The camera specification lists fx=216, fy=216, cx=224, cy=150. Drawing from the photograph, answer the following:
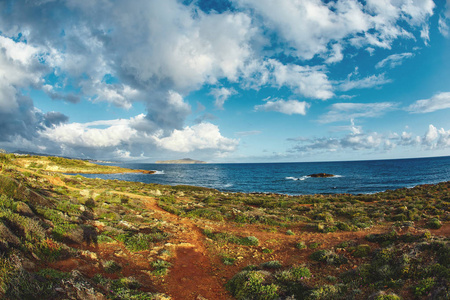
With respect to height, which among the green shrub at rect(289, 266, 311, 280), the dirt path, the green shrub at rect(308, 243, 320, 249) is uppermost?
the green shrub at rect(289, 266, 311, 280)

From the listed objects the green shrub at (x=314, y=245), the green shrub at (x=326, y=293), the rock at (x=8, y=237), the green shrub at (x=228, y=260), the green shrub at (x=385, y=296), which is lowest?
the green shrub at (x=314, y=245)

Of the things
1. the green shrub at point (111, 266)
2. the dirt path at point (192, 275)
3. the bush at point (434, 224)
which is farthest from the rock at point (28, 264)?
the bush at point (434, 224)

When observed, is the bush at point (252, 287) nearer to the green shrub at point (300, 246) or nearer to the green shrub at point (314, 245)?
the green shrub at point (300, 246)

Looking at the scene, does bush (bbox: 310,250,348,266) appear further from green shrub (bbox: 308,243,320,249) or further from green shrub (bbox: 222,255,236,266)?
green shrub (bbox: 222,255,236,266)

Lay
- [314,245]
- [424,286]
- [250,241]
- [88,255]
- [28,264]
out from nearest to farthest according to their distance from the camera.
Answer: [424,286]
[28,264]
[88,255]
[314,245]
[250,241]

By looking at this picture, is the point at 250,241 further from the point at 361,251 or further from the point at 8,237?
the point at 8,237

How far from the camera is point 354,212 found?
2364cm

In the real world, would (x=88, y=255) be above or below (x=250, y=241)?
above

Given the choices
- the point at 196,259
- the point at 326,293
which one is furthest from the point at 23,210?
the point at 326,293

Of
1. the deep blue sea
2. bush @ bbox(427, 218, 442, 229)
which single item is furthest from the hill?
the deep blue sea

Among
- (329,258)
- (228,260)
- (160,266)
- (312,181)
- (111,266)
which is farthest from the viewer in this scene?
(312,181)

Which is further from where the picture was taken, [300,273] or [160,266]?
[160,266]

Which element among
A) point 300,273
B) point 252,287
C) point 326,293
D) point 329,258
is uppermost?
point 326,293

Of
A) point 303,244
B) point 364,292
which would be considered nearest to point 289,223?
point 303,244
